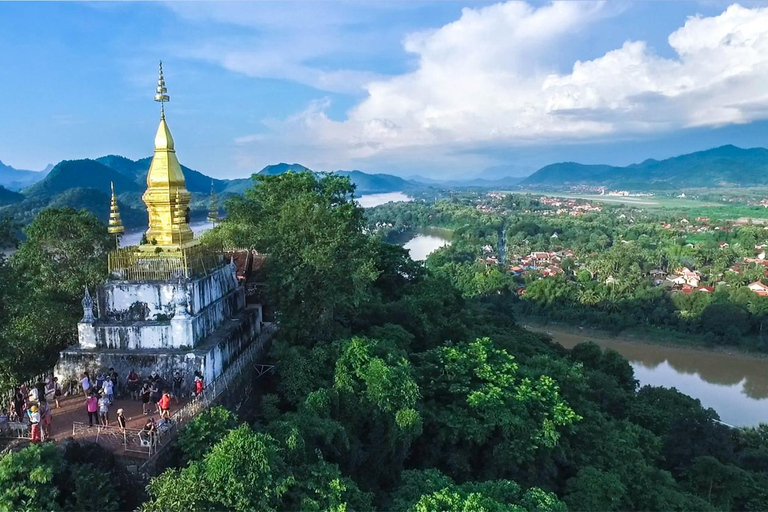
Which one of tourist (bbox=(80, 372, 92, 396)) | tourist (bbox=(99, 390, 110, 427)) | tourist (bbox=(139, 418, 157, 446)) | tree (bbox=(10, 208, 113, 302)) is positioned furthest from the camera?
tree (bbox=(10, 208, 113, 302))

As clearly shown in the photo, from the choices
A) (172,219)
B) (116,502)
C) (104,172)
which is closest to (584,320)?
Answer: (172,219)

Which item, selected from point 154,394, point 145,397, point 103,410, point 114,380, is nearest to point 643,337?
point 154,394

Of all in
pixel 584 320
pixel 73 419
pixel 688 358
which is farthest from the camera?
pixel 584 320

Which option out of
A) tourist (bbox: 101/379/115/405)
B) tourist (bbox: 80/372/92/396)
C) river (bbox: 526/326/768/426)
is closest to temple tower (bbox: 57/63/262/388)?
tourist (bbox: 80/372/92/396)

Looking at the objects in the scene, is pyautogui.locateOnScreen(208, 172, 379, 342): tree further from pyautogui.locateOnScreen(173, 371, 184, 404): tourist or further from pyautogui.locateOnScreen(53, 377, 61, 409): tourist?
pyautogui.locateOnScreen(53, 377, 61, 409): tourist

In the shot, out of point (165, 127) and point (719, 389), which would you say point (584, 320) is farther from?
point (165, 127)

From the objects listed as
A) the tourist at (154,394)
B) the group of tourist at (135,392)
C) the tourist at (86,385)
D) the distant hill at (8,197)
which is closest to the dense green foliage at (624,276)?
the group of tourist at (135,392)
